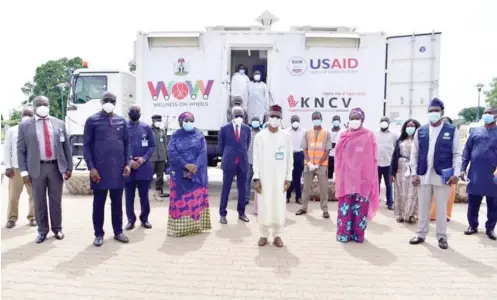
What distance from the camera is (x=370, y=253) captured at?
15.8ft

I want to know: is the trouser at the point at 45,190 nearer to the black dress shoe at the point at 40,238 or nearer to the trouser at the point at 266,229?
the black dress shoe at the point at 40,238

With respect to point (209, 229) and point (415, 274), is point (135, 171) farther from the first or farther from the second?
point (415, 274)

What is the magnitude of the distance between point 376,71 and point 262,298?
613 cm

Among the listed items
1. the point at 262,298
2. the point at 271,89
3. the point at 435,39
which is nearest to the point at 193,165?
the point at 262,298

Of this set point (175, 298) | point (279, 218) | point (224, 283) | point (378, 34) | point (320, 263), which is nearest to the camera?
point (175, 298)

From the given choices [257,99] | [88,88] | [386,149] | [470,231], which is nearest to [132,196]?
[257,99]

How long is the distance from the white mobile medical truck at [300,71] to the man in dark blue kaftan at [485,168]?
2.74 m

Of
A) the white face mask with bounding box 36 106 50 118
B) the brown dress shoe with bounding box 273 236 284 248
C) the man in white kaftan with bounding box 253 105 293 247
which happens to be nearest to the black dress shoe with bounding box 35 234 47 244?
the white face mask with bounding box 36 106 50 118

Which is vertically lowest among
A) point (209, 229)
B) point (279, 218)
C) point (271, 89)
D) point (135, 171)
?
point (209, 229)

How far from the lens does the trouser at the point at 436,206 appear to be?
5.14 m

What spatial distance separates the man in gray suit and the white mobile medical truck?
133 inches

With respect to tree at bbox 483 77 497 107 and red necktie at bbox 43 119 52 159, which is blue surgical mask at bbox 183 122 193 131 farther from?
tree at bbox 483 77 497 107

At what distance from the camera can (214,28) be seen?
8.50 metres

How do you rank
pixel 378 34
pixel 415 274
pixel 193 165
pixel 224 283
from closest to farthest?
pixel 224 283
pixel 415 274
pixel 193 165
pixel 378 34
